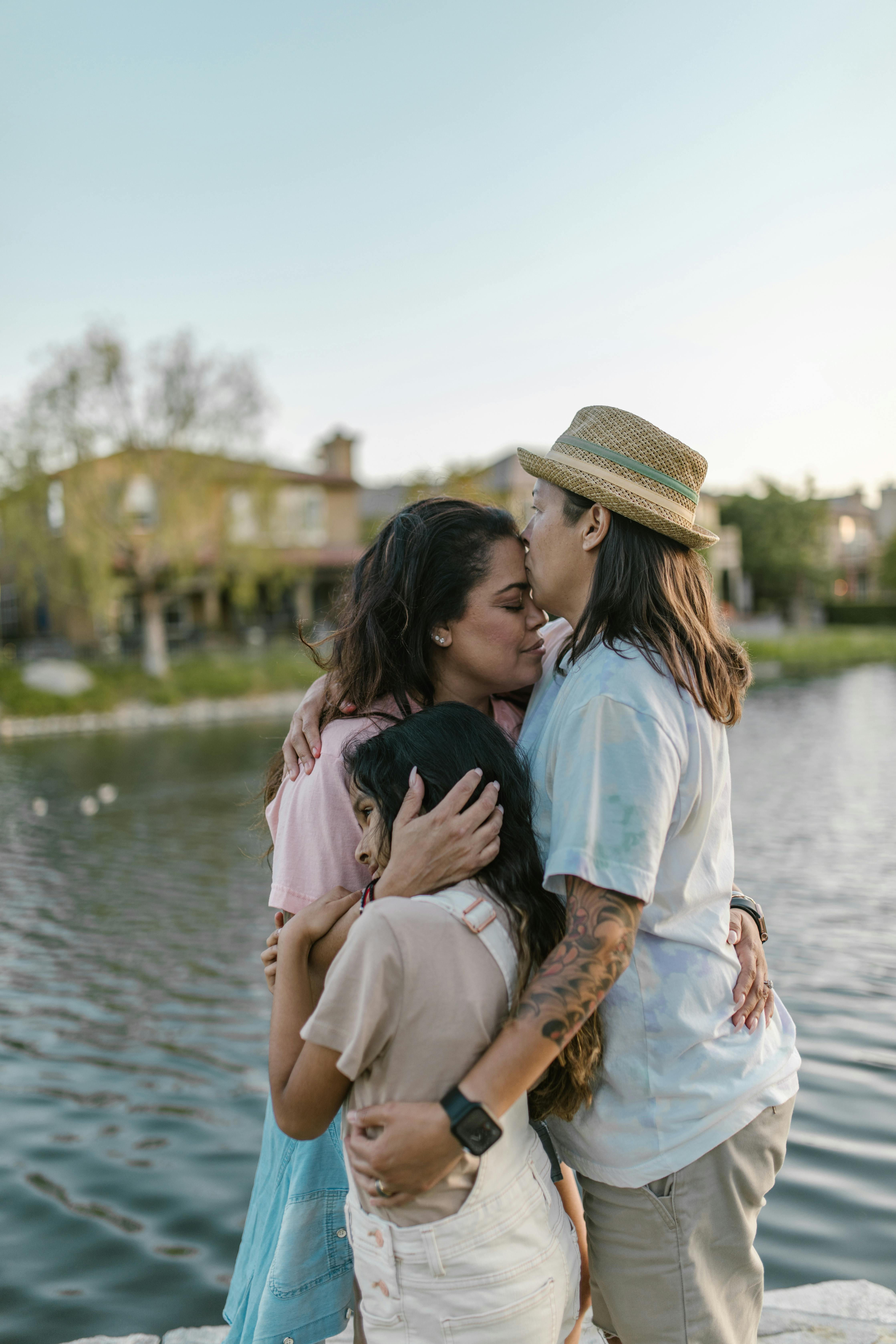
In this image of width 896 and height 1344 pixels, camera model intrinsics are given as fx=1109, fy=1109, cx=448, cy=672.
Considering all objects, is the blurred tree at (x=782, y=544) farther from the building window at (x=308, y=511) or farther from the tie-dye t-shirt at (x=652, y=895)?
the tie-dye t-shirt at (x=652, y=895)

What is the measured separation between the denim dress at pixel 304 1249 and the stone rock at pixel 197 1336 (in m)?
0.88

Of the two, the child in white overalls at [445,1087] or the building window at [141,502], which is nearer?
the child in white overalls at [445,1087]

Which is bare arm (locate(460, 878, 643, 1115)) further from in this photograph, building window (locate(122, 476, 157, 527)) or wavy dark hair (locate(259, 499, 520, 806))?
building window (locate(122, 476, 157, 527))

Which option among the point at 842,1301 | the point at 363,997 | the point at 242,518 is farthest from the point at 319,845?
the point at 242,518

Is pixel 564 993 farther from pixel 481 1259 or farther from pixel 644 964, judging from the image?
pixel 481 1259

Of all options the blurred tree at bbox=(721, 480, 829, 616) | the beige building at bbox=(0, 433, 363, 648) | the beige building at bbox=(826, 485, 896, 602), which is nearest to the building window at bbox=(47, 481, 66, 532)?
the beige building at bbox=(0, 433, 363, 648)

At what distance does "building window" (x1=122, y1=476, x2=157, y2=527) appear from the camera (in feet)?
97.8

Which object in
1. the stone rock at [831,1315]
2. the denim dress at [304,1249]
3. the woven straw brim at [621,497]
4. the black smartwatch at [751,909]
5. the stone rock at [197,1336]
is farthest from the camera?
the stone rock at [197,1336]

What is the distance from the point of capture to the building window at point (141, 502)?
97.8 feet

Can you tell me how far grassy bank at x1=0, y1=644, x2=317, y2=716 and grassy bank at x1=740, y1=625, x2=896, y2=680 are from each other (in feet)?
49.0

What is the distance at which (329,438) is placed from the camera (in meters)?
44.2

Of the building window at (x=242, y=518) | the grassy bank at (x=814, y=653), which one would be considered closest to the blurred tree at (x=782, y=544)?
the grassy bank at (x=814, y=653)

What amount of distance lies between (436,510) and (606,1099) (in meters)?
1.21

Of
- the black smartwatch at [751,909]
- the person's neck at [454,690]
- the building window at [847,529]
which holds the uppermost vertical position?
the building window at [847,529]
